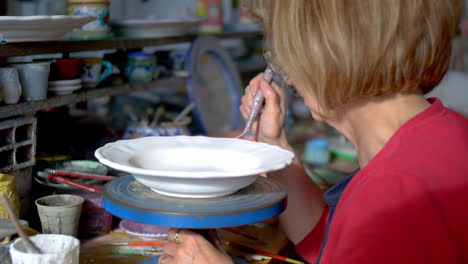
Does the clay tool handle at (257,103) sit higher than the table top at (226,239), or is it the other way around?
the clay tool handle at (257,103)

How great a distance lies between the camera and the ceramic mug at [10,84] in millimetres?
1232

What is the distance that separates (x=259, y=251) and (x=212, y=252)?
0.25m

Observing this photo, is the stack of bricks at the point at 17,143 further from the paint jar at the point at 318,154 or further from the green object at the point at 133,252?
the paint jar at the point at 318,154

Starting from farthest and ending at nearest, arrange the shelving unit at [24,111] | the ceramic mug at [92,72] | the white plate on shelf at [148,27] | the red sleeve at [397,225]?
the white plate on shelf at [148,27], the ceramic mug at [92,72], the shelving unit at [24,111], the red sleeve at [397,225]

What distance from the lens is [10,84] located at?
1240 millimetres

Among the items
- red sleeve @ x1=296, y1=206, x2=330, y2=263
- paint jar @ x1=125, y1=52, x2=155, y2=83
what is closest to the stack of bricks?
paint jar @ x1=125, y1=52, x2=155, y2=83

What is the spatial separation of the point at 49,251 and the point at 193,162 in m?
0.31

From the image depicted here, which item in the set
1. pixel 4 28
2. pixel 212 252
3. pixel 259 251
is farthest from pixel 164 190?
pixel 4 28

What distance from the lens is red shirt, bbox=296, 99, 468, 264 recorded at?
849mm

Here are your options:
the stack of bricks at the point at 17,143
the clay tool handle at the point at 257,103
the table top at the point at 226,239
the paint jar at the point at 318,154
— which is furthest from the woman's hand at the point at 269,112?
the paint jar at the point at 318,154

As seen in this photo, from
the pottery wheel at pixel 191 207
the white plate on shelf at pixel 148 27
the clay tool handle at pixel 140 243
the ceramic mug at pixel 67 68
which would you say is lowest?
the clay tool handle at pixel 140 243

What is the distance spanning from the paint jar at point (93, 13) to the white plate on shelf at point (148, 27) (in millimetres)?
159

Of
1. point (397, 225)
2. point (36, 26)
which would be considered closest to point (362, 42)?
point (397, 225)

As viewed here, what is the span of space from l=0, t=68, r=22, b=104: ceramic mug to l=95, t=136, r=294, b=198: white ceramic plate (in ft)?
1.18
